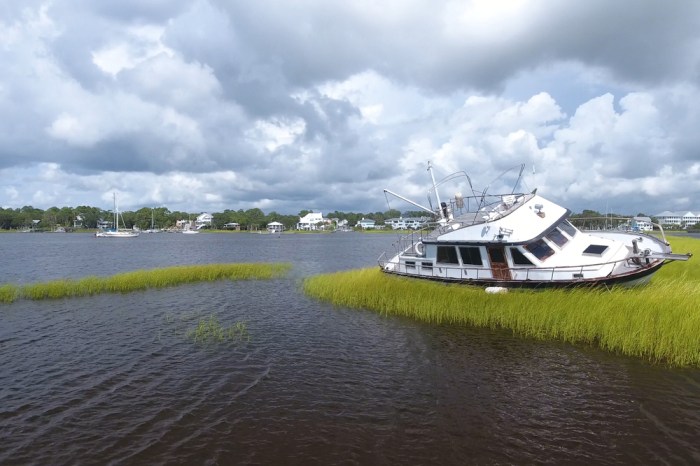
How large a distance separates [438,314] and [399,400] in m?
9.33

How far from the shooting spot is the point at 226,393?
1319 cm

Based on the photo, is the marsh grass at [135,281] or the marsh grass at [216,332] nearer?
the marsh grass at [216,332]

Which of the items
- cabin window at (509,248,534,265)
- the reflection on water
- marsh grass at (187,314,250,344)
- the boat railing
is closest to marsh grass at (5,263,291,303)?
the reflection on water

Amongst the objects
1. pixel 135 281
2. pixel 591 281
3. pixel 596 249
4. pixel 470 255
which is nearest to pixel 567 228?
pixel 596 249

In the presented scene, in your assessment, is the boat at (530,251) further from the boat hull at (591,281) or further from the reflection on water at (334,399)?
the reflection on water at (334,399)

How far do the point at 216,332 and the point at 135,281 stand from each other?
16.3 metres

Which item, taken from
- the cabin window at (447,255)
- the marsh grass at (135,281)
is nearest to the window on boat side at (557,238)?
the cabin window at (447,255)

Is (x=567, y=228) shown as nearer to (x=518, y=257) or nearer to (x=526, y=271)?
(x=518, y=257)

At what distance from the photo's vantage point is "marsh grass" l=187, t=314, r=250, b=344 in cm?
1897

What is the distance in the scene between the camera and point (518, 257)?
2133 centimetres

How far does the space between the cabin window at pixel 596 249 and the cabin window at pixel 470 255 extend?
5.19m

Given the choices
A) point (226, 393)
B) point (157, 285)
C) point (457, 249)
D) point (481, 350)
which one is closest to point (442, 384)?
point (481, 350)

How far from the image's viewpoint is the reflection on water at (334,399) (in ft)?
32.5

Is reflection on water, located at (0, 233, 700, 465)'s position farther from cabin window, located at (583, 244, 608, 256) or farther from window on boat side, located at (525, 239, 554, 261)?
cabin window, located at (583, 244, 608, 256)
